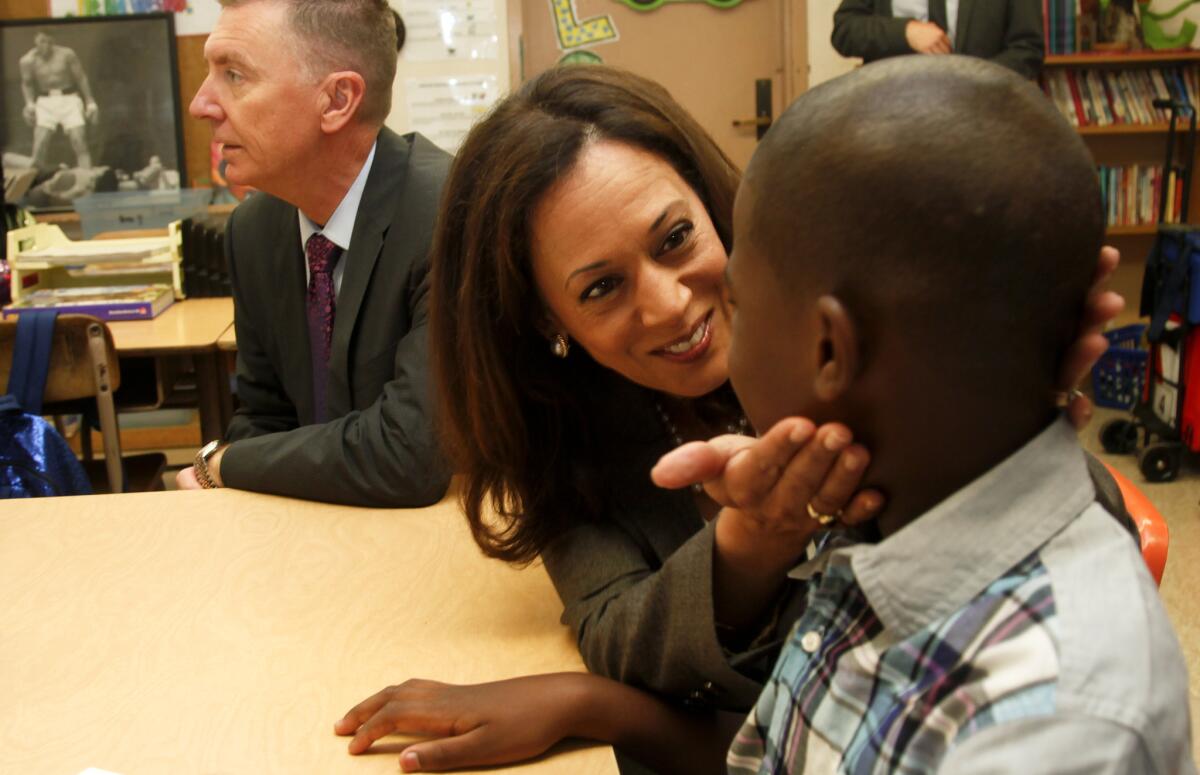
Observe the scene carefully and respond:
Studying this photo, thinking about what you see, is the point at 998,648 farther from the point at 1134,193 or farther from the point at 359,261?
the point at 1134,193

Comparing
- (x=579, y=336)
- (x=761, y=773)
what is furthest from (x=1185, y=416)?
(x=761, y=773)

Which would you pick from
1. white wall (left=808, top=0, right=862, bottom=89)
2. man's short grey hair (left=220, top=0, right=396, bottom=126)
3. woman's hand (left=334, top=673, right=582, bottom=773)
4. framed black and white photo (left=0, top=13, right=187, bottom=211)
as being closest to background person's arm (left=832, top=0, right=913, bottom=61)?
white wall (left=808, top=0, right=862, bottom=89)

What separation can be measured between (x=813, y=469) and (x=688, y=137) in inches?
28.2

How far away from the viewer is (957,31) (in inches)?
170

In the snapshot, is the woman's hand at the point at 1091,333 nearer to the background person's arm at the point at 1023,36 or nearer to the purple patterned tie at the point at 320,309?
the purple patterned tie at the point at 320,309

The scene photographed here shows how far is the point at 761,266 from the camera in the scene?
2.47 feet

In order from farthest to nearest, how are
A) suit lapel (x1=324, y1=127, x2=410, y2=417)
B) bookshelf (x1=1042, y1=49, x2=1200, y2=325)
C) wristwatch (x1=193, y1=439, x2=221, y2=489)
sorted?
bookshelf (x1=1042, y1=49, x2=1200, y2=325) → suit lapel (x1=324, y1=127, x2=410, y2=417) → wristwatch (x1=193, y1=439, x2=221, y2=489)

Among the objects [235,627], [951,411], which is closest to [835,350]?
[951,411]

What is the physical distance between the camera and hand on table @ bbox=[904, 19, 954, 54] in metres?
4.20

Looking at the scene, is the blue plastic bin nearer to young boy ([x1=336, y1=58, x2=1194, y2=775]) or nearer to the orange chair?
the orange chair

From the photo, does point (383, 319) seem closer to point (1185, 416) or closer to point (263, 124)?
point (263, 124)

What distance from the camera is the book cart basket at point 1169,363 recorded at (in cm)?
380

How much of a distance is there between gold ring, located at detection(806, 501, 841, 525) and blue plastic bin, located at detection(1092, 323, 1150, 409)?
399 centimetres

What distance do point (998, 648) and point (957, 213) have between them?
0.25m
